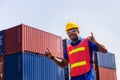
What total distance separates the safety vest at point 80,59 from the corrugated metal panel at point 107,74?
2223 centimetres

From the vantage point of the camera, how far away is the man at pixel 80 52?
14.8ft

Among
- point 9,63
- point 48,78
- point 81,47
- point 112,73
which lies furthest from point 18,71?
point 81,47

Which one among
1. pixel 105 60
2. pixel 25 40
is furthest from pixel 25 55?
pixel 105 60

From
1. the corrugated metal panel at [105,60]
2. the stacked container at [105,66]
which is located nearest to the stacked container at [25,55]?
the stacked container at [105,66]

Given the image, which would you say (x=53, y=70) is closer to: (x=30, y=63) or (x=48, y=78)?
(x=48, y=78)

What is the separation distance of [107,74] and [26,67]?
11294 millimetres

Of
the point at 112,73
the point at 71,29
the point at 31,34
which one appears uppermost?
the point at 31,34

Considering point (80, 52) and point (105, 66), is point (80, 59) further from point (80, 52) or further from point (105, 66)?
point (105, 66)

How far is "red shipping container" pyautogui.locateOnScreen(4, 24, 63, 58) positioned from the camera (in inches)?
794

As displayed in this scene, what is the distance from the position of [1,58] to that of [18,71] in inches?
75.1

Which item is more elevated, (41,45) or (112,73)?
(41,45)

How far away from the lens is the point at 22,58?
19.2 meters

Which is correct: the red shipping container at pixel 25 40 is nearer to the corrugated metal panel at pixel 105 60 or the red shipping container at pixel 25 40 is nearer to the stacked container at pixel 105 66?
the stacked container at pixel 105 66

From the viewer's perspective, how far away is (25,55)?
1955 centimetres
